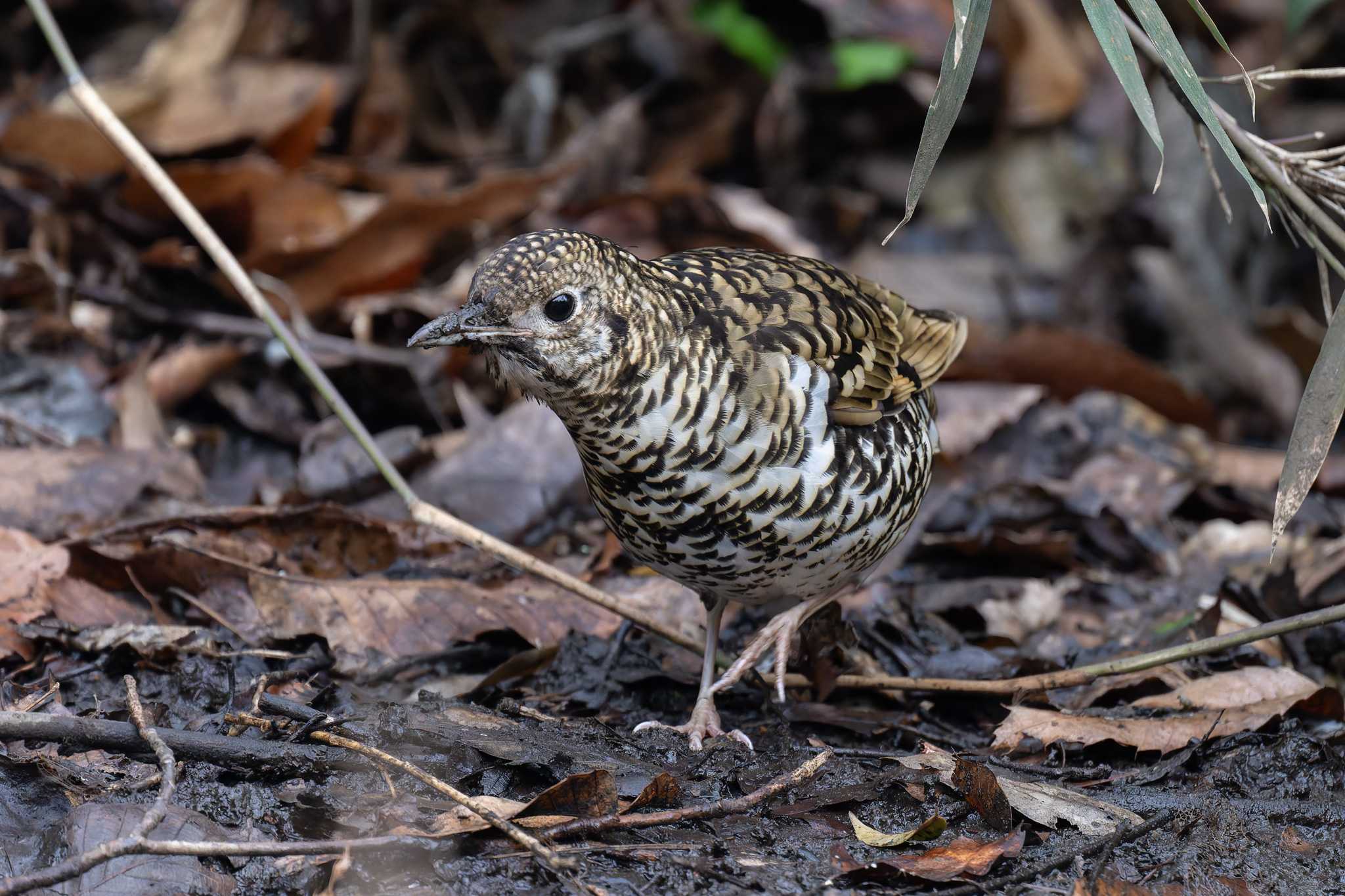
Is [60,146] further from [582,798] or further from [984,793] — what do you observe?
[984,793]

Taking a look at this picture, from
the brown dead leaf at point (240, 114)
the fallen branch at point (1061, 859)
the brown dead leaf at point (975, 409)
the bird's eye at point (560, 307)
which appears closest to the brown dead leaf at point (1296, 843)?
the fallen branch at point (1061, 859)

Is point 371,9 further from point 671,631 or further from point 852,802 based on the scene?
point 852,802

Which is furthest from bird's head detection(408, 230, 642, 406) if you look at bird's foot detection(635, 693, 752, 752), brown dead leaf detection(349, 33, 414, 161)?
brown dead leaf detection(349, 33, 414, 161)

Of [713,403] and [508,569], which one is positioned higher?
[713,403]

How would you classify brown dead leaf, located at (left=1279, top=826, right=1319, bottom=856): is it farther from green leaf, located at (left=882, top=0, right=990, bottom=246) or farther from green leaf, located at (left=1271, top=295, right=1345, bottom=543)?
green leaf, located at (left=882, top=0, right=990, bottom=246)

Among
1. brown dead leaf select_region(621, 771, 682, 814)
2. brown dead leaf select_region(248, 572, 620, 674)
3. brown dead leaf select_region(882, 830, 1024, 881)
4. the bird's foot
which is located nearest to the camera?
brown dead leaf select_region(882, 830, 1024, 881)

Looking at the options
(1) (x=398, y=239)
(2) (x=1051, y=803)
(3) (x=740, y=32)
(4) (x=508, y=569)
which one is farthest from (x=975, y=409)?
(3) (x=740, y=32)
